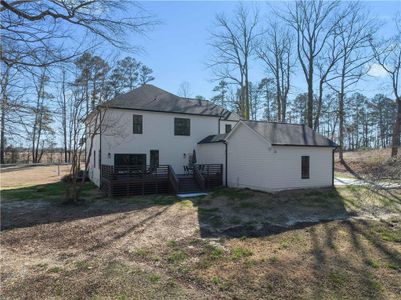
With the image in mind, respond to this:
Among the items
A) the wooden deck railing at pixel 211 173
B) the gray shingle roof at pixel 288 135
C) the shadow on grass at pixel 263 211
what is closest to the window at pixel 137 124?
the wooden deck railing at pixel 211 173

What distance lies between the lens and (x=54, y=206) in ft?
41.6

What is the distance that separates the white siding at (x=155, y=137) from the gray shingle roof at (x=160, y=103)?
353 millimetres

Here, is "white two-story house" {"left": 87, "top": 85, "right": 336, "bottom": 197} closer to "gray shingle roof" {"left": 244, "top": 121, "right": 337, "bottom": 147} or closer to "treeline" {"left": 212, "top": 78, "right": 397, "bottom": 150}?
"gray shingle roof" {"left": 244, "top": 121, "right": 337, "bottom": 147}

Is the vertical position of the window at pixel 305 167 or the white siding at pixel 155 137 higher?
the white siding at pixel 155 137

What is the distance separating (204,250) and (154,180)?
949 centimetres

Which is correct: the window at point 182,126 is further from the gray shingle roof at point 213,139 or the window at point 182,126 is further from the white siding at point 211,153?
the white siding at point 211,153

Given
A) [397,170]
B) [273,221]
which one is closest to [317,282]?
[397,170]

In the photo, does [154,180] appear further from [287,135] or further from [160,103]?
[287,135]

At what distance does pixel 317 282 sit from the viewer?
212 inches

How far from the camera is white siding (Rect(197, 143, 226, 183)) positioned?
1825cm

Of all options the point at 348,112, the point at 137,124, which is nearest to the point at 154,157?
the point at 137,124

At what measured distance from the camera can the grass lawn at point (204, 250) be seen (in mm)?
5129

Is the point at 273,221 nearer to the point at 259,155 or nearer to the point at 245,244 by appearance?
the point at 245,244

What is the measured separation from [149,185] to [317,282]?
11957mm
